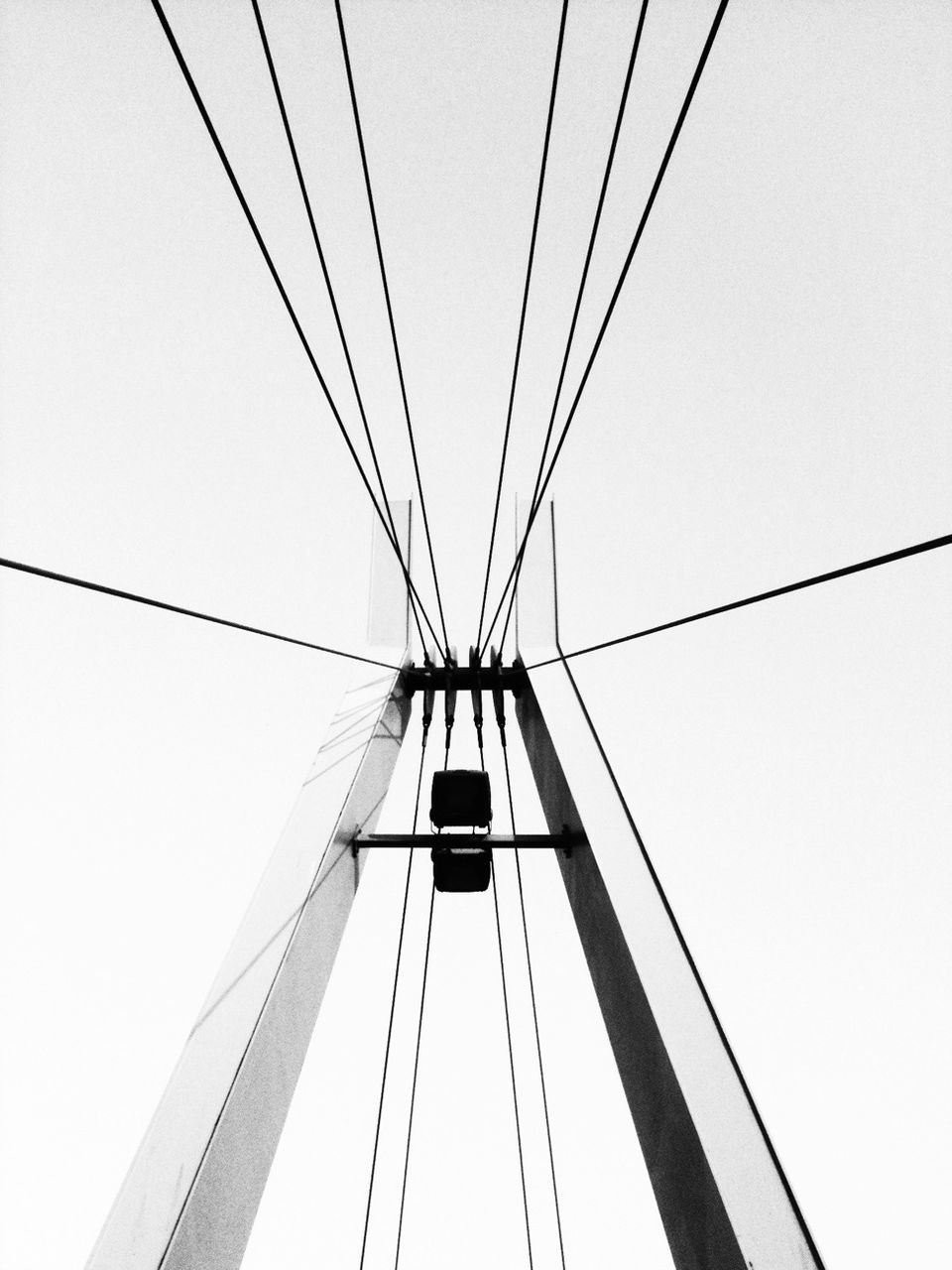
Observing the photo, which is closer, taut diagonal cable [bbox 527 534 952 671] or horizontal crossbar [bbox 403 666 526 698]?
taut diagonal cable [bbox 527 534 952 671]

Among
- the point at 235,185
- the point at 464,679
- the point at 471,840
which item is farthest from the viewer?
the point at 464,679

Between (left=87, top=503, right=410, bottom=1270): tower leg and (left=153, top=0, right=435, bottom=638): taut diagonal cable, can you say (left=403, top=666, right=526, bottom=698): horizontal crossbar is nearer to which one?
(left=87, top=503, right=410, bottom=1270): tower leg

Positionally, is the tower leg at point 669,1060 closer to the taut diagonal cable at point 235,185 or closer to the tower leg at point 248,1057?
the tower leg at point 248,1057

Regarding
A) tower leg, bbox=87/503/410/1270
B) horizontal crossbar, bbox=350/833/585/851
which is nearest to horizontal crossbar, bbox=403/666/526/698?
horizontal crossbar, bbox=350/833/585/851

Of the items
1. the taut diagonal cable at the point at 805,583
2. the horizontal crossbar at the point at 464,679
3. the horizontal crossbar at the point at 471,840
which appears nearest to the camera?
the taut diagonal cable at the point at 805,583

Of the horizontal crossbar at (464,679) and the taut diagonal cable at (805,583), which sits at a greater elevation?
the horizontal crossbar at (464,679)

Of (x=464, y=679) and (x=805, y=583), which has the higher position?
(x=464, y=679)

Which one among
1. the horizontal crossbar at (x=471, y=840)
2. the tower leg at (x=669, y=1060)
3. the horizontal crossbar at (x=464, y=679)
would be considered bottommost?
the tower leg at (x=669, y=1060)

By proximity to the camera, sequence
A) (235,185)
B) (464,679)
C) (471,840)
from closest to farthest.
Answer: (235,185) < (471,840) < (464,679)

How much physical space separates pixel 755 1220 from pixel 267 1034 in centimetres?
97

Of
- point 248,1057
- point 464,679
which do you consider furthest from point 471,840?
point 464,679

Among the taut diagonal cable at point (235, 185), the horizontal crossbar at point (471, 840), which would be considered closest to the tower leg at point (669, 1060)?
the horizontal crossbar at point (471, 840)

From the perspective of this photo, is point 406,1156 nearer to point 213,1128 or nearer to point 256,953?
point 256,953

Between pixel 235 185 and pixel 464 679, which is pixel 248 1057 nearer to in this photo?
pixel 235 185
